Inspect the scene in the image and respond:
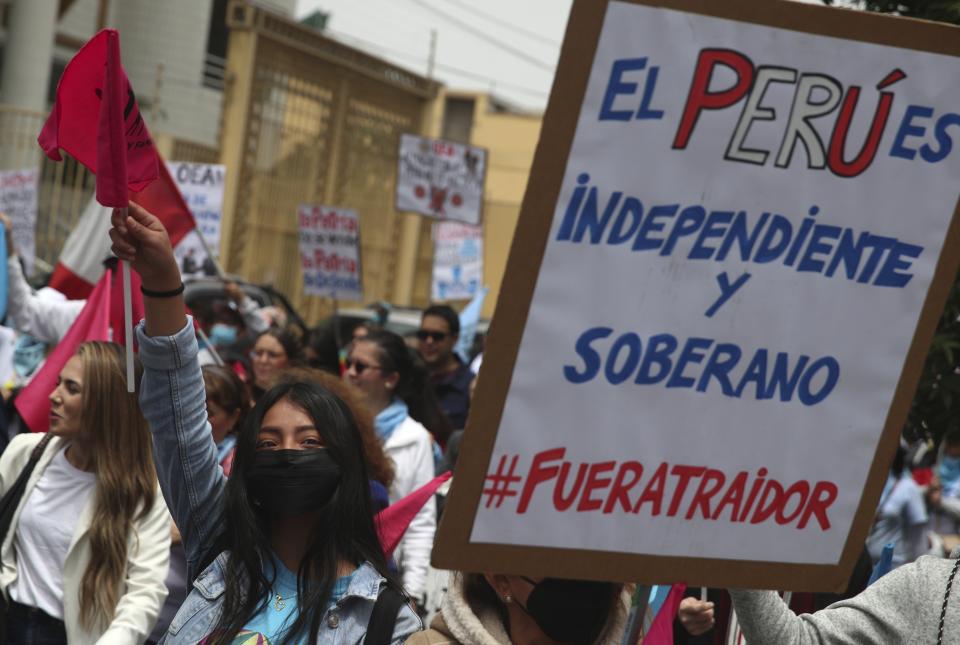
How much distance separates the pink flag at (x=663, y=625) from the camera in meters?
3.51

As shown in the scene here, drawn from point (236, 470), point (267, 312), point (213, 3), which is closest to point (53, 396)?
point (236, 470)

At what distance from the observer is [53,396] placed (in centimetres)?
455

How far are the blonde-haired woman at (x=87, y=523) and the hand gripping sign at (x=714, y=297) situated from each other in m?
2.27

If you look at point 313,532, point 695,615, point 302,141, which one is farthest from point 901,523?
point 302,141

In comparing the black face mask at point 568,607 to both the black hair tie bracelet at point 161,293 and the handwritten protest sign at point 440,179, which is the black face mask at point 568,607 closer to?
the black hair tie bracelet at point 161,293

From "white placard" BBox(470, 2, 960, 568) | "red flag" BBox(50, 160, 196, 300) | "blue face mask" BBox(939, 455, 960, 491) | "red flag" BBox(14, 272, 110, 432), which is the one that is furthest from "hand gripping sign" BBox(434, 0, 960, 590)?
"blue face mask" BBox(939, 455, 960, 491)

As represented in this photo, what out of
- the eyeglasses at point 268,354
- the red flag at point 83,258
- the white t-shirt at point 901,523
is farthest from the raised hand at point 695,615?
the white t-shirt at point 901,523

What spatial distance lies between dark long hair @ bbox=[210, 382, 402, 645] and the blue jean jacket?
0.03 metres

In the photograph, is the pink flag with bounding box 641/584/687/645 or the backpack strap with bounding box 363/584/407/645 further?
the pink flag with bounding box 641/584/687/645

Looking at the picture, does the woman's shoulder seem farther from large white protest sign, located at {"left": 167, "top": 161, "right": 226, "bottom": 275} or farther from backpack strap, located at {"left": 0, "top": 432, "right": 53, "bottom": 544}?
large white protest sign, located at {"left": 167, "top": 161, "right": 226, "bottom": 275}

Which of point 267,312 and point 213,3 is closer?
point 267,312

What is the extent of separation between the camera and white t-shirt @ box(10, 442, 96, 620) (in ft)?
14.3

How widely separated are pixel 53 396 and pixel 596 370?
277 centimetres

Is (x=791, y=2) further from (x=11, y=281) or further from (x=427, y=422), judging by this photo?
(x=11, y=281)
